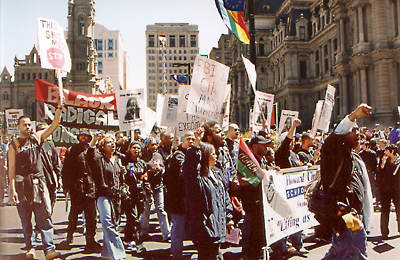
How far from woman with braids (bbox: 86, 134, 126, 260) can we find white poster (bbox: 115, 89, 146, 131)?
2236 mm

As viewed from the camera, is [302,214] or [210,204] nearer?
[210,204]

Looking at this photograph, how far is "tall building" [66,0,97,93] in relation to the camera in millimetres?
82812

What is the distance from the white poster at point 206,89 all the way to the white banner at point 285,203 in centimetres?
182

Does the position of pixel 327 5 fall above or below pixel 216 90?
above

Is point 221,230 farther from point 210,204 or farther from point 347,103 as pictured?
point 347,103

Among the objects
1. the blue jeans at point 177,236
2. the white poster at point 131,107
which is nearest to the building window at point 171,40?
the white poster at point 131,107

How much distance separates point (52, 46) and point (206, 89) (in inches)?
110

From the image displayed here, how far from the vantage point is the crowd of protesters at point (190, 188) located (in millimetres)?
4906

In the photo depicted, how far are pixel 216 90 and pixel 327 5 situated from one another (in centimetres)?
5264

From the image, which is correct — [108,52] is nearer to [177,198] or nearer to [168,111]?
[168,111]

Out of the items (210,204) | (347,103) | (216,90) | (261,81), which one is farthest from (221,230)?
(261,81)

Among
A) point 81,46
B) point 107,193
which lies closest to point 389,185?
point 107,193

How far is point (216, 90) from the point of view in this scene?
8305 millimetres

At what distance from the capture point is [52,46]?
7074 mm
